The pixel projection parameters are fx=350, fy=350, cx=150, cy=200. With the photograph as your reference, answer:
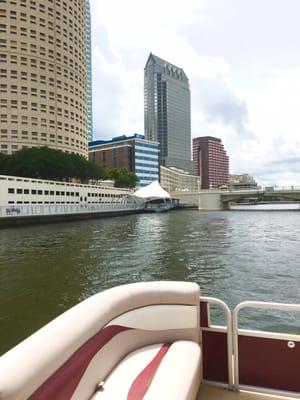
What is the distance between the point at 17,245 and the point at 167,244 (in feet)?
31.9

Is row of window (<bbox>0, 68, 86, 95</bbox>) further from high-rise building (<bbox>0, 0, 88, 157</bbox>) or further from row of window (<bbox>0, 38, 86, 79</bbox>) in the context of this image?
row of window (<bbox>0, 38, 86, 79</bbox>)

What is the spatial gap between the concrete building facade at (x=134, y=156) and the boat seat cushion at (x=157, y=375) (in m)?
132

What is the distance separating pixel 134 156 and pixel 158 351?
133 metres

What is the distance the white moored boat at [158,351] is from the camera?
90.6 inches

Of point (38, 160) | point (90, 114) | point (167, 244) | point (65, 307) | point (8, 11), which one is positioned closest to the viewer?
point (65, 307)

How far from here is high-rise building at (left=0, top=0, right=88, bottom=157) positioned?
291 ft

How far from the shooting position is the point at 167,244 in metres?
21.8

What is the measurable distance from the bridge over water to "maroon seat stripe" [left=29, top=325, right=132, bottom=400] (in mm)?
80569

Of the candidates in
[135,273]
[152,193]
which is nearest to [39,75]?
[152,193]

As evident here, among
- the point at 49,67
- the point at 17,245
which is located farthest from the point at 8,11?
the point at 17,245

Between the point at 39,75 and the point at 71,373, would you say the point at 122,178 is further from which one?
the point at 71,373

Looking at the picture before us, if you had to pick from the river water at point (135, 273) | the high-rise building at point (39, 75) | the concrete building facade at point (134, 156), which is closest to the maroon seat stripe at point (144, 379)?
the river water at point (135, 273)

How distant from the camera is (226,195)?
87.1m

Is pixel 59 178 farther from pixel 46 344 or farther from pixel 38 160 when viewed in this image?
pixel 46 344
